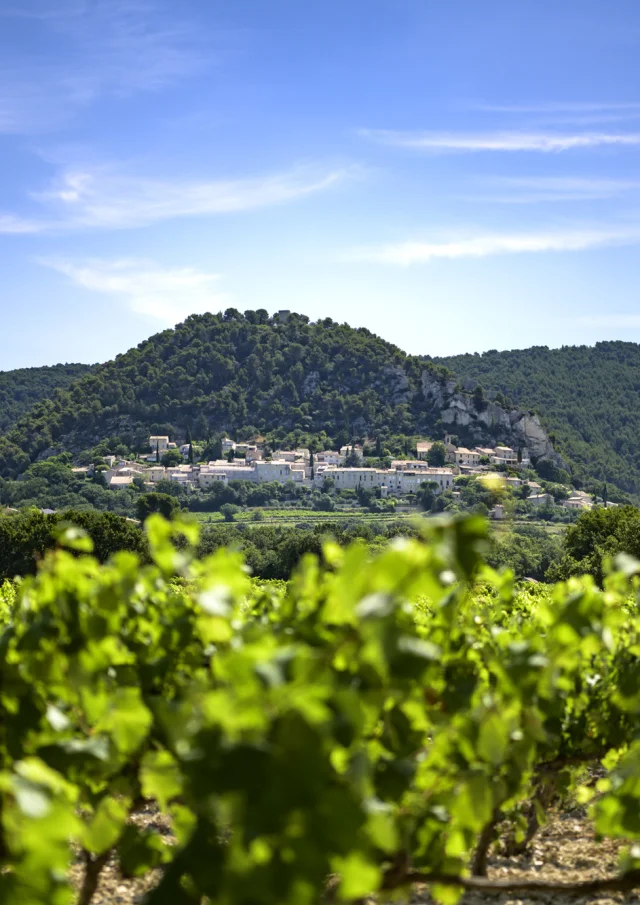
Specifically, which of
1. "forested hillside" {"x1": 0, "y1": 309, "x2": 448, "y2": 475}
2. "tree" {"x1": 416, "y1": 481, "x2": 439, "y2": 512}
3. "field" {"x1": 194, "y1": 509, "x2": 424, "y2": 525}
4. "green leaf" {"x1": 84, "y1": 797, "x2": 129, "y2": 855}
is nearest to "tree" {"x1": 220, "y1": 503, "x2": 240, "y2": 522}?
"field" {"x1": 194, "y1": 509, "x2": 424, "y2": 525}

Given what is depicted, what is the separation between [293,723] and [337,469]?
11289 cm

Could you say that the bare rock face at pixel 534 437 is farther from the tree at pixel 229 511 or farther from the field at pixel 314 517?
the tree at pixel 229 511

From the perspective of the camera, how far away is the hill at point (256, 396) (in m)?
126

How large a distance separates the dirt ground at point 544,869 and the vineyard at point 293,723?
3.41 feet

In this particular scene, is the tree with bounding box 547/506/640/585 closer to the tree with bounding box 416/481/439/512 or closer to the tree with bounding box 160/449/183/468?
the tree with bounding box 416/481/439/512

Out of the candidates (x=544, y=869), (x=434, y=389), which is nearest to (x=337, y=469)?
(x=434, y=389)

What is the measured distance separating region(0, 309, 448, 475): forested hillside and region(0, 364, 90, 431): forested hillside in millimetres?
21711

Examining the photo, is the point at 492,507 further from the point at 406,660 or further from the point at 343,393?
the point at 406,660

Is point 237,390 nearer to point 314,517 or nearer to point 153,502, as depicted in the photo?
point 314,517

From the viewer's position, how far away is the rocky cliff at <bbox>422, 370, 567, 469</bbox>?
122125 mm

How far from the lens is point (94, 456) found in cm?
11812

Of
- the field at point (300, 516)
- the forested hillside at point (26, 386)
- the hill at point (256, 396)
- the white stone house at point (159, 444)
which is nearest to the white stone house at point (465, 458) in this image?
the hill at point (256, 396)

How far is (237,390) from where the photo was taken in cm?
13438

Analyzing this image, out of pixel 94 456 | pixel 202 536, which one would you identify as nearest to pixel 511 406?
pixel 94 456
